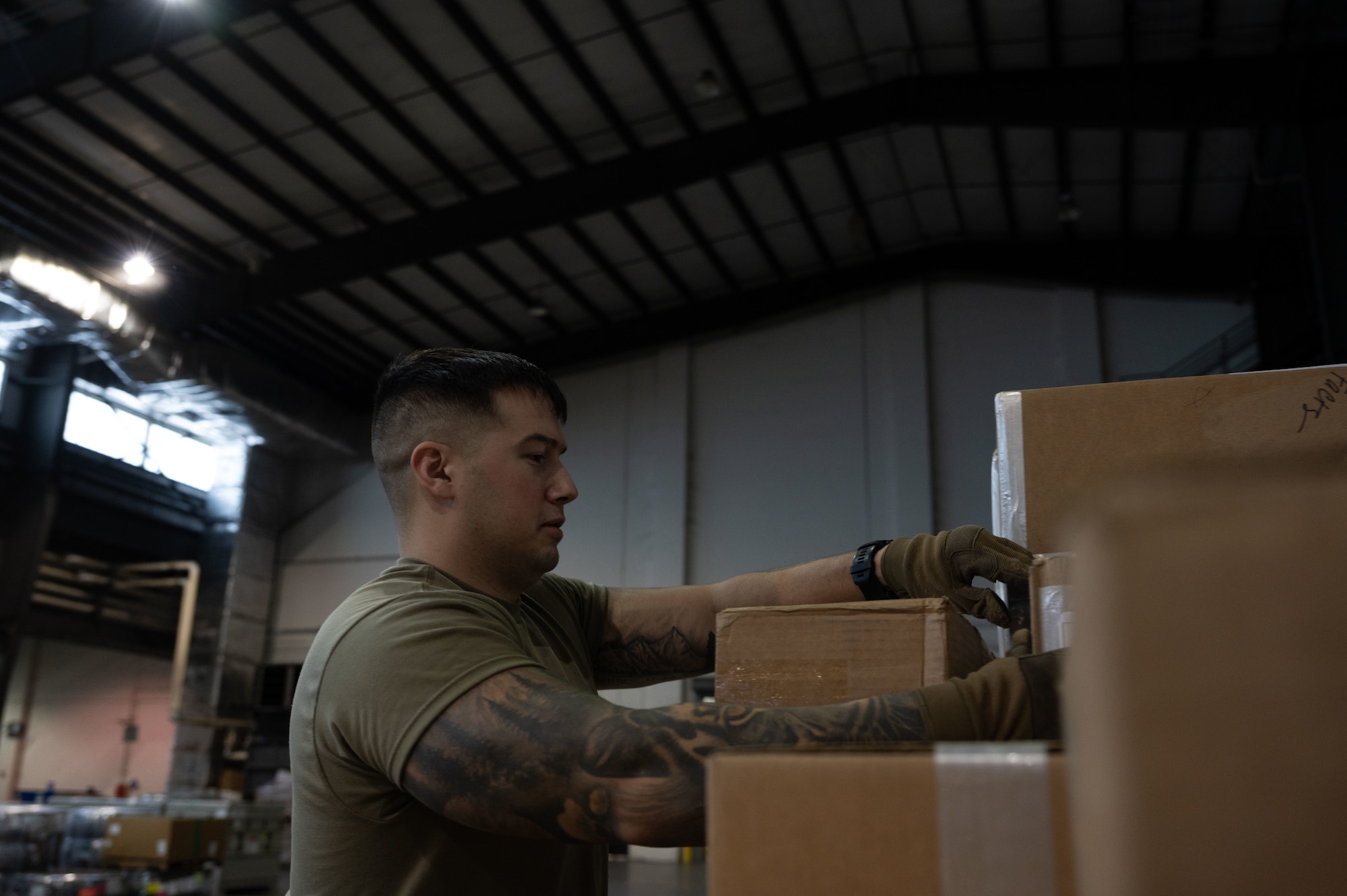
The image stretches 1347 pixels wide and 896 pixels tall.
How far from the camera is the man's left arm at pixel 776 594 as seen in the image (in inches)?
61.5

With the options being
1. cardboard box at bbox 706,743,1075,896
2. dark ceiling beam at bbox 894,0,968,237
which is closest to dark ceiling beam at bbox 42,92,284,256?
dark ceiling beam at bbox 894,0,968,237

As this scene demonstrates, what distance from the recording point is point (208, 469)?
13422 mm

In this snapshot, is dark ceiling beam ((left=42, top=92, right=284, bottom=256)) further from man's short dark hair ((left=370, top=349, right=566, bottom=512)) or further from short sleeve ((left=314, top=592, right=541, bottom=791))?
short sleeve ((left=314, top=592, right=541, bottom=791))

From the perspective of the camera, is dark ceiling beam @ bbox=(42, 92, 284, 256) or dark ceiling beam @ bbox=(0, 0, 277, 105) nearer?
dark ceiling beam @ bbox=(0, 0, 277, 105)

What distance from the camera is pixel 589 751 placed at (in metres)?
1.13

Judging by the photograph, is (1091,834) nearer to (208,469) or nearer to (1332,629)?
(1332,629)

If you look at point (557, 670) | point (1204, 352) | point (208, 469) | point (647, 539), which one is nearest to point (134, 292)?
point (208, 469)

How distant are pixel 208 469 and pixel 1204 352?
470 inches

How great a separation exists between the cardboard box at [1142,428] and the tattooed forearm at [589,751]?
634mm

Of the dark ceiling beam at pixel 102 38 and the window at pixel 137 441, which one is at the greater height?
the dark ceiling beam at pixel 102 38

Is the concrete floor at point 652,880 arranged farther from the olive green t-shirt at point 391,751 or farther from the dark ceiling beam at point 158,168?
the olive green t-shirt at point 391,751

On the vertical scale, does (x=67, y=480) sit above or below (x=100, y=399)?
below

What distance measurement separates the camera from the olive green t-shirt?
1.23 meters

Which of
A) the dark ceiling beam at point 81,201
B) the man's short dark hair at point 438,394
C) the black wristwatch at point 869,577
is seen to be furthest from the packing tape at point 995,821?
the dark ceiling beam at point 81,201
